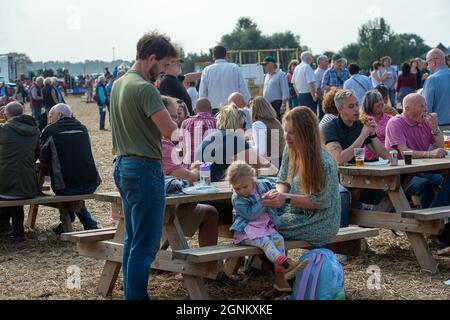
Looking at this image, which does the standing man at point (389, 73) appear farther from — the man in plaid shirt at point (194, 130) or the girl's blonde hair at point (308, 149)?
the girl's blonde hair at point (308, 149)

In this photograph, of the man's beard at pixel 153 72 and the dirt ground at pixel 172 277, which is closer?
the man's beard at pixel 153 72

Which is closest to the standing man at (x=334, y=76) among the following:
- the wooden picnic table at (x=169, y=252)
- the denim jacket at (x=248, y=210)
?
the wooden picnic table at (x=169, y=252)

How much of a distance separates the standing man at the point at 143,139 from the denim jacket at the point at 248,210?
0.66 metres

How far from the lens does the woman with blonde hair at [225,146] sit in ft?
→ 20.5

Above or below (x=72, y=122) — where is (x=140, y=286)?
below

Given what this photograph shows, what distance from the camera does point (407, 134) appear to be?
749 cm

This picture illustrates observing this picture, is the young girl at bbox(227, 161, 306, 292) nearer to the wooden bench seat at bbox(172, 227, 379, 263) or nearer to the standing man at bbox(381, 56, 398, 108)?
the wooden bench seat at bbox(172, 227, 379, 263)

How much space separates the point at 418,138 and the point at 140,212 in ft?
11.9

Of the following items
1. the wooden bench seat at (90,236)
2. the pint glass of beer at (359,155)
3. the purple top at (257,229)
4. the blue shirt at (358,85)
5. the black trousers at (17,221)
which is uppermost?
the blue shirt at (358,85)

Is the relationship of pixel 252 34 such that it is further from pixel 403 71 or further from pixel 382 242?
pixel 382 242
